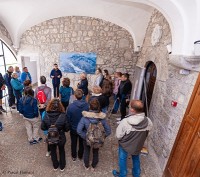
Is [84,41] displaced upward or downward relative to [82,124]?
→ upward

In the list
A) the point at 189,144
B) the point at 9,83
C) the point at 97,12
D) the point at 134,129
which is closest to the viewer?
the point at 189,144

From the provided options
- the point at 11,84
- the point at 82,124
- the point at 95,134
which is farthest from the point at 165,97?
the point at 11,84

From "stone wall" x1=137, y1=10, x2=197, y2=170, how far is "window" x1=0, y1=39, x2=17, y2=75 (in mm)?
5963

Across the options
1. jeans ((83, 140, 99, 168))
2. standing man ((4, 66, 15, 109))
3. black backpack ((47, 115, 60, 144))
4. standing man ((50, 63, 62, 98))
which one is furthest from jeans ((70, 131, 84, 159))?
standing man ((50, 63, 62, 98))

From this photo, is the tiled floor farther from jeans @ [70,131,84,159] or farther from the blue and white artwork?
the blue and white artwork

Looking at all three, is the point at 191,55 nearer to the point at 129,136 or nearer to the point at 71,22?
the point at 129,136

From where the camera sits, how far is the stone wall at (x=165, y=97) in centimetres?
234

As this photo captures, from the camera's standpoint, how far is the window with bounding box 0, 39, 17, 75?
612 cm

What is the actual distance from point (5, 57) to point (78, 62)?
316 cm

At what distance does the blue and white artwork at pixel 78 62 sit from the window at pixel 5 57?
93.3 inches

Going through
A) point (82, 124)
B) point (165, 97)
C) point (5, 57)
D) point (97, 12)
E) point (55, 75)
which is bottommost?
point (55, 75)

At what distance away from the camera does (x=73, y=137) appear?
278cm

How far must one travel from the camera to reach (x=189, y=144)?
198 cm

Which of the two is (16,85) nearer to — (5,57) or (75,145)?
(5,57)
